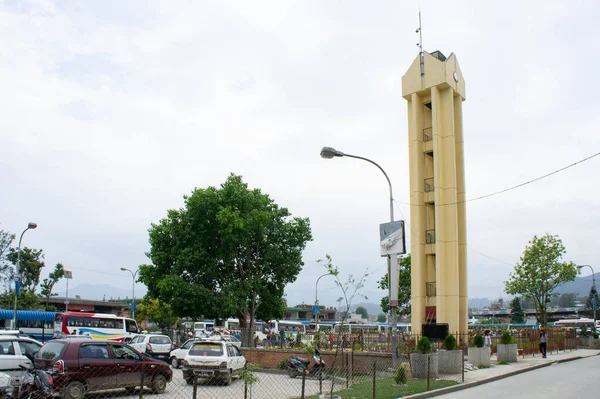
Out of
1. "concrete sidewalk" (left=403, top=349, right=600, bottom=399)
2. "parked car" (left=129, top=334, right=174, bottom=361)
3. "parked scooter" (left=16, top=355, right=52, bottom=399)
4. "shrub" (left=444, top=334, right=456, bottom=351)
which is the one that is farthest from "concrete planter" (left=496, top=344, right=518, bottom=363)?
"parked scooter" (left=16, top=355, right=52, bottom=399)

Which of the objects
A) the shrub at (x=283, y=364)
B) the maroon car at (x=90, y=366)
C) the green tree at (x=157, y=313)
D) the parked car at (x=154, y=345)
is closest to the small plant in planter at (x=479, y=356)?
the shrub at (x=283, y=364)

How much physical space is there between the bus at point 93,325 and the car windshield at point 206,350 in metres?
22.2

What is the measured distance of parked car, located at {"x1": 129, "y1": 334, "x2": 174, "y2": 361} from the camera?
2963 cm

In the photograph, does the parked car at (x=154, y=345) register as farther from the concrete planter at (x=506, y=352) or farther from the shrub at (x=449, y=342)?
the concrete planter at (x=506, y=352)

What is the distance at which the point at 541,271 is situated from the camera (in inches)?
1761

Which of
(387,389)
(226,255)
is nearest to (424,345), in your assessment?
(387,389)

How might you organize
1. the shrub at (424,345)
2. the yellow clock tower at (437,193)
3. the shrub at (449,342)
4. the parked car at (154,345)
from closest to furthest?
1. the shrub at (424,345)
2. the shrub at (449,342)
3. the parked car at (154,345)
4. the yellow clock tower at (437,193)

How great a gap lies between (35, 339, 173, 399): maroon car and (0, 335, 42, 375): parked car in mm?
1387

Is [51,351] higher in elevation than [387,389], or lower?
higher

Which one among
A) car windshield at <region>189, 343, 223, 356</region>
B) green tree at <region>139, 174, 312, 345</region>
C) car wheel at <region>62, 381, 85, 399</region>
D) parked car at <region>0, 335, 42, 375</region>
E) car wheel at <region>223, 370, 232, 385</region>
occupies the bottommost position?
car wheel at <region>223, 370, 232, 385</region>

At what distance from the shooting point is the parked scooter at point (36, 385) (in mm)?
11795

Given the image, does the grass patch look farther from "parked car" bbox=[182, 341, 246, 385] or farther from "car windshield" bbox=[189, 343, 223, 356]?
"car windshield" bbox=[189, 343, 223, 356]

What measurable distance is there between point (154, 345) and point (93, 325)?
14562 millimetres

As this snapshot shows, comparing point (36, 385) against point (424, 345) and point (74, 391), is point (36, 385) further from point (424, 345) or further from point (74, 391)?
point (424, 345)
